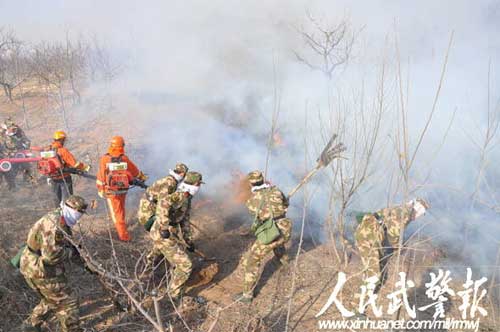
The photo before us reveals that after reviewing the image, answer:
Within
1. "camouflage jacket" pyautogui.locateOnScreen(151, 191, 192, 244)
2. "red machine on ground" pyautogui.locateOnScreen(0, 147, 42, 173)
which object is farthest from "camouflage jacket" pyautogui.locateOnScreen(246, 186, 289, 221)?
"red machine on ground" pyautogui.locateOnScreen(0, 147, 42, 173)

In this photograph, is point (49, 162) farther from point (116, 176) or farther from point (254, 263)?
point (254, 263)

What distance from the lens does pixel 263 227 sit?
5.70 meters

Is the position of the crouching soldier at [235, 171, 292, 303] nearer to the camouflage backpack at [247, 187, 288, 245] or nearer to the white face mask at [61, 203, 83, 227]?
the camouflage backpack at [247, 187, 288, 245]

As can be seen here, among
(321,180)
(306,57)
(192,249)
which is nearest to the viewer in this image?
(192,249)

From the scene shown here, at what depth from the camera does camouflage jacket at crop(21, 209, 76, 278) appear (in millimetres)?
4336

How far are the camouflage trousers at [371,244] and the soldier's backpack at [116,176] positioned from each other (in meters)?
4.20

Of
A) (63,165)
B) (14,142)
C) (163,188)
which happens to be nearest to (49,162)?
(63,165)

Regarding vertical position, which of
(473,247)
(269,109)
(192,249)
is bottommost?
(473,247)

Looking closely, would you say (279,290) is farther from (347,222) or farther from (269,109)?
(269,109)

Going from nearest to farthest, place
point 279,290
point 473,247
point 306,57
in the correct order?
point 279,290
point 473,247
point 306,57

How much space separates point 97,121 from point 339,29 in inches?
441

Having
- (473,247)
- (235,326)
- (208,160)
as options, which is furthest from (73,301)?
(473,247)

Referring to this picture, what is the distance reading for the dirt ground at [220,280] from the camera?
5.05 m

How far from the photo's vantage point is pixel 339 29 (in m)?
14.3
